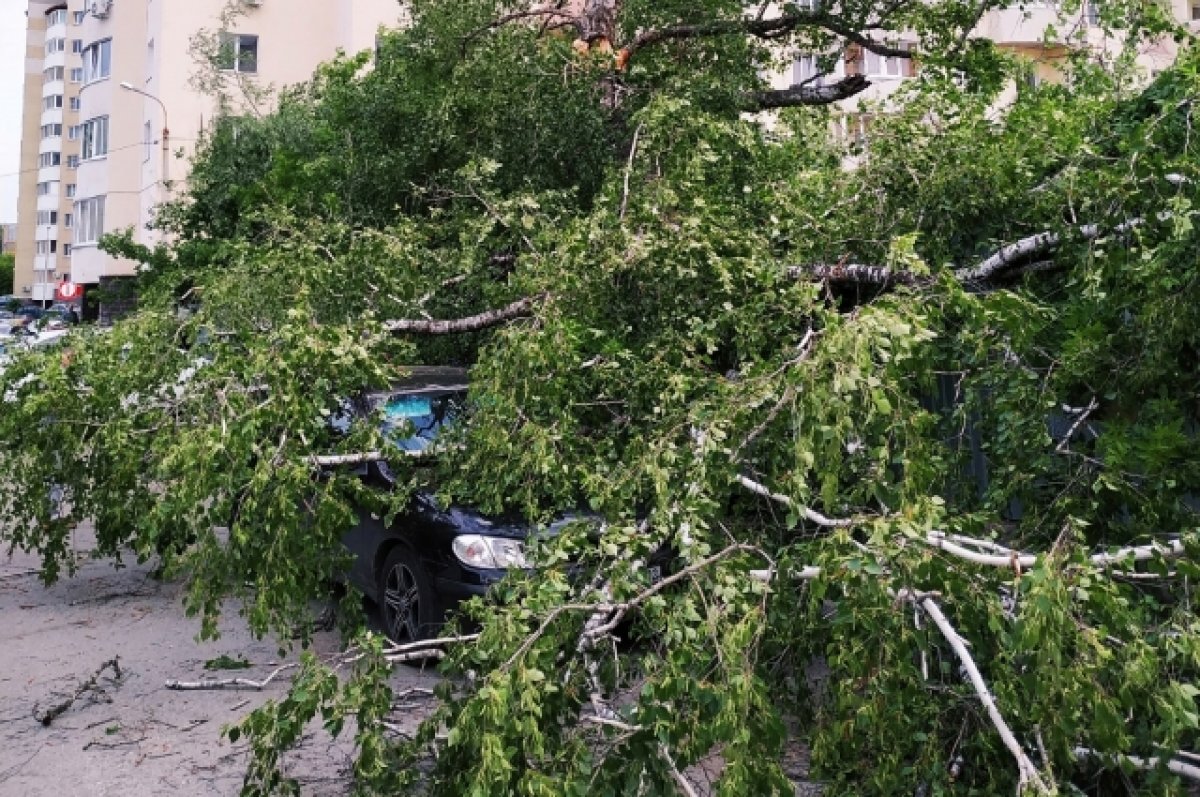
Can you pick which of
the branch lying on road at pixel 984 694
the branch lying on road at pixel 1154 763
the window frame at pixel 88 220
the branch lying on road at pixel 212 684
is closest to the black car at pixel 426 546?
the branch lying on road at pixel 212 684

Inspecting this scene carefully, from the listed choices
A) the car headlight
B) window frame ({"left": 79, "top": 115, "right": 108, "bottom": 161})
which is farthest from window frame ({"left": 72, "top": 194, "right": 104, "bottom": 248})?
the car headlight

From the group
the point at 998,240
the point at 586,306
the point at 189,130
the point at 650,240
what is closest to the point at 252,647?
the point at 586,306

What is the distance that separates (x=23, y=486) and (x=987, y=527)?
612 cm

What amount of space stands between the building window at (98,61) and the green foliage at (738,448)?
3323cm

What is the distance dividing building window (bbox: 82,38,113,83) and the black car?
112 ft

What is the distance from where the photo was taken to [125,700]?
17.8 feet

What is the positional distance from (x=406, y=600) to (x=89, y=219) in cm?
3467

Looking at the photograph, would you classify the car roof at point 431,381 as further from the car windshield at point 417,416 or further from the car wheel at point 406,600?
the car wheel at point 406,600

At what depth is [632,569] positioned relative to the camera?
3.18m

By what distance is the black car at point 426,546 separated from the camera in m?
5.55

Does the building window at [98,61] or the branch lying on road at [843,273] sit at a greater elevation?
the building window at [98,61]

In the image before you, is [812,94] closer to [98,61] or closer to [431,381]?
[431,381]

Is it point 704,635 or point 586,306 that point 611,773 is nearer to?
point 704,635

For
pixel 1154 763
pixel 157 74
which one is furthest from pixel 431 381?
pixel 157 74
